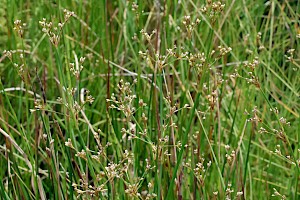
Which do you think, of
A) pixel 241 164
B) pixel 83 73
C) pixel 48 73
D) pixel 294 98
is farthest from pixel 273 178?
pixel 48 73

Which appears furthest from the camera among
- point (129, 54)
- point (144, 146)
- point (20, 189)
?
point (129, 54)

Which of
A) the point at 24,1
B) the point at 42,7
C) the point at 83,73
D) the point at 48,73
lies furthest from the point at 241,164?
the point at 24,1

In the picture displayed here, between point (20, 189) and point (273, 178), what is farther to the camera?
point (273, 178)

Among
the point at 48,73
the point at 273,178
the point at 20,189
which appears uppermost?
the point at 48,73

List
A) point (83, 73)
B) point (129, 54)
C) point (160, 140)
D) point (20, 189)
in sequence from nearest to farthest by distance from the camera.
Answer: point (160, 140) < point (20, 189) < point (83, 73) < point (129, 54)

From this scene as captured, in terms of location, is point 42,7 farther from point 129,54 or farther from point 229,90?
point 229,90

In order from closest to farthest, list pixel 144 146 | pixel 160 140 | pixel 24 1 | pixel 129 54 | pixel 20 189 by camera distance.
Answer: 1. pixel 160 140
2. pixel 20 189
3. pixel 144 146
4. pixel 129 54
5. pixel 24 1

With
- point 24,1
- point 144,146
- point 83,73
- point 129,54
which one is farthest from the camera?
point 24,1

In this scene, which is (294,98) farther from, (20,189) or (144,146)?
(20,189)

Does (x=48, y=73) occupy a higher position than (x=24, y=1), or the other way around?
(x=24, y=1)
